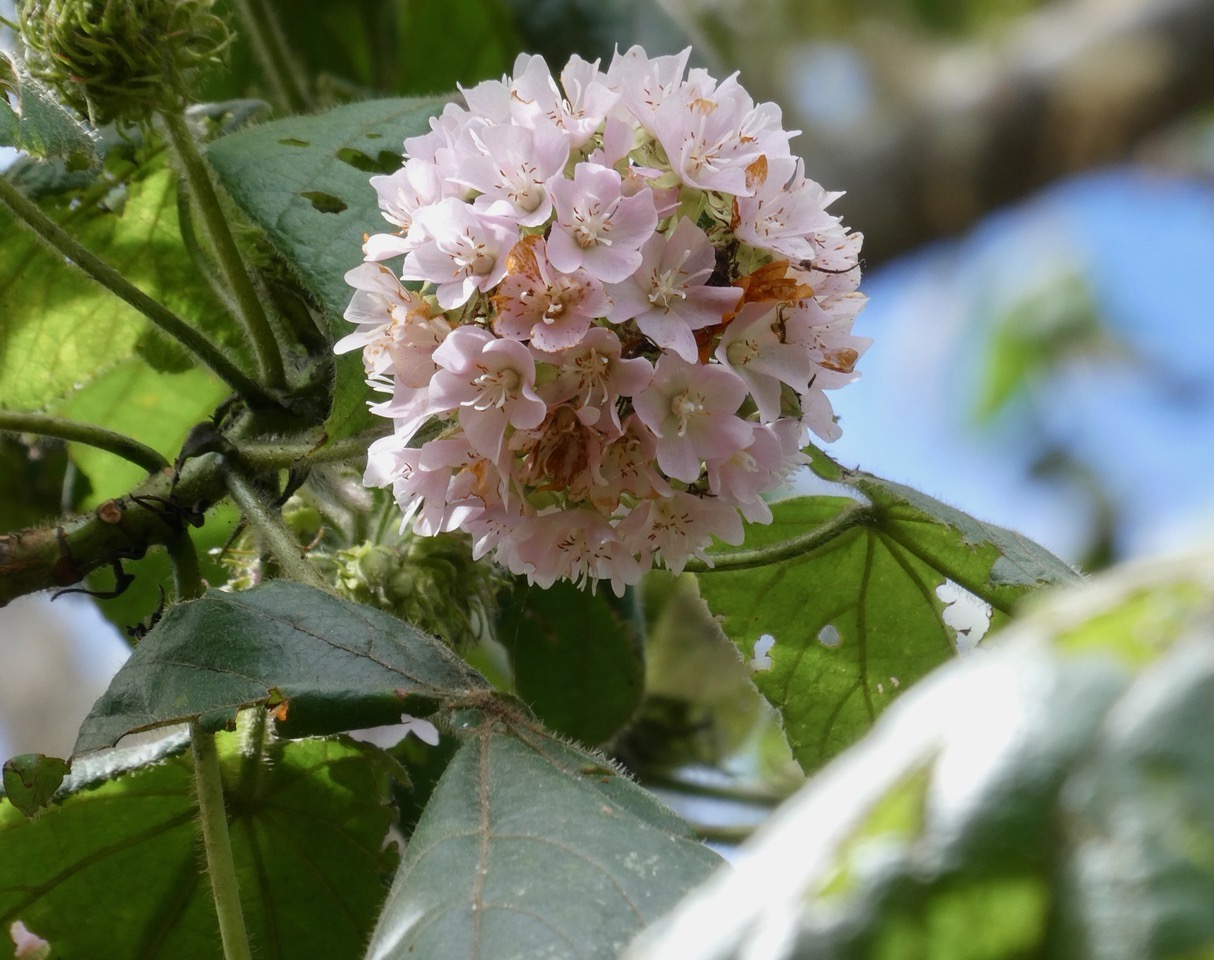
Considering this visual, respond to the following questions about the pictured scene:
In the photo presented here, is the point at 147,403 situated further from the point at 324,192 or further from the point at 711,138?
the point at 711,138

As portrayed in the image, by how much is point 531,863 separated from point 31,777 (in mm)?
447

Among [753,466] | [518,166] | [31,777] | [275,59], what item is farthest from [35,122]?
[275,59]

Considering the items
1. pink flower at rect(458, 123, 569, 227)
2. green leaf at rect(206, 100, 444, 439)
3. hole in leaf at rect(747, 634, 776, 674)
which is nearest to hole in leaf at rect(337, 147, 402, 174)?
green leaf at rect(206, 100, 444, 439)

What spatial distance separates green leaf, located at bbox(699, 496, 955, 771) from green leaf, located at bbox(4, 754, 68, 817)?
0.60m

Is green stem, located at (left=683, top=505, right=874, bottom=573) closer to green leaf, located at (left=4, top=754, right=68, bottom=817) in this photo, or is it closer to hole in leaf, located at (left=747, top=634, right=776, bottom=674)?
hole in leaf, located at (left=747, top=634, right=776, bottom=674)

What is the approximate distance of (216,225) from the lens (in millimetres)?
1139

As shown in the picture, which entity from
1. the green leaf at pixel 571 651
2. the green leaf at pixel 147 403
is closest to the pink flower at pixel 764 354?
the green leaf at pixel 571 651

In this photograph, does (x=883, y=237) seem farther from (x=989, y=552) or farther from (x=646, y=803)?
(x=646, y=803)

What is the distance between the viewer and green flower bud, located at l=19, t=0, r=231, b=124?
1079 millimetres

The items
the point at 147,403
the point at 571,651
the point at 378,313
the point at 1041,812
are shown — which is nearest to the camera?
the point at 1041,812

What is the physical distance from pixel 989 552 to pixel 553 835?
543mm

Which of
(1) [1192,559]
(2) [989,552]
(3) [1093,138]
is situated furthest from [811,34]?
(1) [1192,559]

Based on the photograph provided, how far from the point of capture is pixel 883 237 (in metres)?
2.84

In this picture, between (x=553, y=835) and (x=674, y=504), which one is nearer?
(x=553, y=835)
